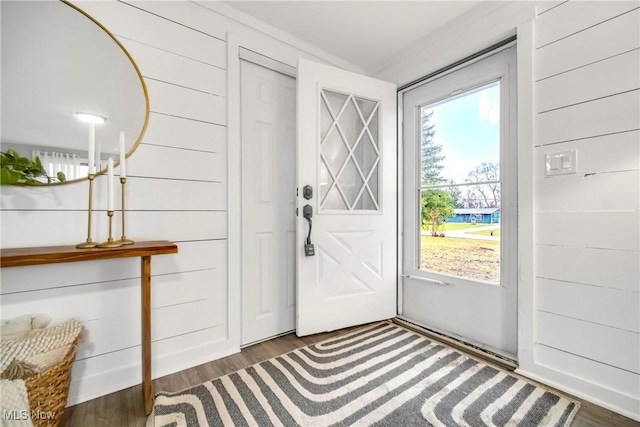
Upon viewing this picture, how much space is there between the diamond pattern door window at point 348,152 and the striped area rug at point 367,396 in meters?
1.06

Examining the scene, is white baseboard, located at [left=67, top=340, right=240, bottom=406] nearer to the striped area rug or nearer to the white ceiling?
the striped area rug

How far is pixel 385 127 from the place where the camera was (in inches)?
87.3

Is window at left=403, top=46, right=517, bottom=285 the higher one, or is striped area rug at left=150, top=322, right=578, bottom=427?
window at left=403, top=46, right=517, bottom=285

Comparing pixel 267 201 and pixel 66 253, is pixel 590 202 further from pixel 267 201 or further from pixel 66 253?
pixel 66 253

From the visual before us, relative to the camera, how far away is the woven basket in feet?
3.19

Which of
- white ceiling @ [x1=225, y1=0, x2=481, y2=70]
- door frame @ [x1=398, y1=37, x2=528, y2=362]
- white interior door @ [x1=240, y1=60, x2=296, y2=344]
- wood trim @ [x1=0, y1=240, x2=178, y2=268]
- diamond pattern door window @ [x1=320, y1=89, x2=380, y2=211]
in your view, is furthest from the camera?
diamond pattern door window @ [x1=320, y1=89, x2=380, y2=211]

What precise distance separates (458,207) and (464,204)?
0.15ft

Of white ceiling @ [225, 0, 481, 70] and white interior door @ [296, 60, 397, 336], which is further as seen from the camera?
white interior door @ [296, 60, 397, 336]

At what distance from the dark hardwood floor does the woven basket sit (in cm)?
13

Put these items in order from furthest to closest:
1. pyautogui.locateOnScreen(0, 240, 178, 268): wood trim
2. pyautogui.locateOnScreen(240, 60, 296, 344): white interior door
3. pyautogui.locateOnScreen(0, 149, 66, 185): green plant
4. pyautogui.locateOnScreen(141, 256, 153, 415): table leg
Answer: pyautogui.locateOnScreen(240, 60, 296, 344): white interior door
pyautogui.locateOnScreen(141, 256, 153, 415): table leg
pyautogui.locateOnScreen(0, 149, 66, 185): green plant
pyautogui.locateOnScreen(0, 240, 178, 268): wood trim

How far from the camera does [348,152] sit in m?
2.14

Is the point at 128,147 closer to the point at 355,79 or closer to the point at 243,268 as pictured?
the point at 243,268

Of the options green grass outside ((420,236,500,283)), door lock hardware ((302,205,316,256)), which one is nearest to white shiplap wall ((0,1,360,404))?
door lock hardware ((302,205,316,256))

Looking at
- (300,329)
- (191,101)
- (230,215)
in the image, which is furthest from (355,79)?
(300,329)
